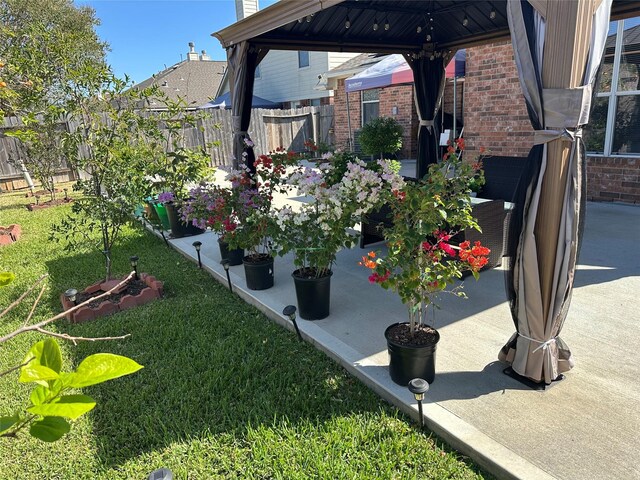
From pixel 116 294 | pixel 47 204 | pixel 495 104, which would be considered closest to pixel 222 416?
pixel 116 294

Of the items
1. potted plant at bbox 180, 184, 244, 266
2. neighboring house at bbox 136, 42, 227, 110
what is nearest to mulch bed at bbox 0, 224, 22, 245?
potted plant at bbox 180, 184, 244, 266

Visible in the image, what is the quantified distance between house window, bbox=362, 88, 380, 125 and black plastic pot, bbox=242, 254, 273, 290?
34.2 ft

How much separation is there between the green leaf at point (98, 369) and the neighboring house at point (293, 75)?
17.5 meters

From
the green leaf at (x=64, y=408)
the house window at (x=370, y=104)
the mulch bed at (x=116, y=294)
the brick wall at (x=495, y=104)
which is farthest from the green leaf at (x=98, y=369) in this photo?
the house window at (x=370, y=104)

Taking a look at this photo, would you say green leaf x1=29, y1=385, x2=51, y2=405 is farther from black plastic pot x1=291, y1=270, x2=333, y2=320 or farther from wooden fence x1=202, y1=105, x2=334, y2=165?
wooden fence x1=202, y1=105, x2=334, y2=165

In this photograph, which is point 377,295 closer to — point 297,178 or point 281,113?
point 297,178

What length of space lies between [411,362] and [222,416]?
3.80 feet

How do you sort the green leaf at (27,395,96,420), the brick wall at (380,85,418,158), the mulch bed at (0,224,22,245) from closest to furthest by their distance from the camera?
the green leaf at (27,395,96,420) → the mulch bed at (0,224,22,245) → the brick wall at (380,85,418,158)

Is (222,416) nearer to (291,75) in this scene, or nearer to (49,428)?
(49,428)

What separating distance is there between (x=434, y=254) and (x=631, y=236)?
3.90 metres

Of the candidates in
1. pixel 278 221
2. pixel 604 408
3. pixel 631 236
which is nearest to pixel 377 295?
pixel 278 221

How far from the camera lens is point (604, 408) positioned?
2.36 m

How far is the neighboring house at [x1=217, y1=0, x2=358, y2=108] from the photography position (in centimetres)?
1784

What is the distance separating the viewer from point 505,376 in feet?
8.79
